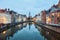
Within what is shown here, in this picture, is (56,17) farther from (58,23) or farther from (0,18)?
(0,18)

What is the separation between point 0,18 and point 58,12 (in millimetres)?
27763

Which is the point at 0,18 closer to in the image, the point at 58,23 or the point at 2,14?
the point at 2,14

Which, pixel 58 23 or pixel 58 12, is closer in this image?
pixel 58 23

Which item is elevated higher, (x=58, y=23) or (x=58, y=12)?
(x=58, y=12)

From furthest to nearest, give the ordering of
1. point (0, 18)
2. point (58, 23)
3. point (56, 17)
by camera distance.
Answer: point (0, 18)
point (56, 17)
point (58, 23)

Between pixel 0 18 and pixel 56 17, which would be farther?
pixel 0 18

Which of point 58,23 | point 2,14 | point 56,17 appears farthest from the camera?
point 2,14

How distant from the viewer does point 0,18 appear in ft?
234

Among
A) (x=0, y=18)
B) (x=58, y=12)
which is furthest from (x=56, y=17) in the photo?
(x=0, y=18)

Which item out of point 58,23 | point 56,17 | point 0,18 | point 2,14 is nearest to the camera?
point 58,23

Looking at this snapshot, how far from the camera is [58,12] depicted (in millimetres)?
58375

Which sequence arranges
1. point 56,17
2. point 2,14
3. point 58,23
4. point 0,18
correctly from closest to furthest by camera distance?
point 58,23 → point 56,17 → point 0,18 → point 2,14

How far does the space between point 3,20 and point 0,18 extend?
2734 mm

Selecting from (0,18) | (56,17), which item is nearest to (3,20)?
(0,18)
